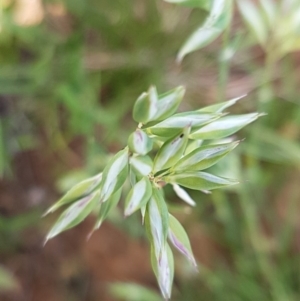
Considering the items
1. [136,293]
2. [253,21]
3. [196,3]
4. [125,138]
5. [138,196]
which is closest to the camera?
[138,196]

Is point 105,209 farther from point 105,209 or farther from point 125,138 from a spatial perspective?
point 125,138

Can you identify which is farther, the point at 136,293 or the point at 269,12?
the point at 136,293

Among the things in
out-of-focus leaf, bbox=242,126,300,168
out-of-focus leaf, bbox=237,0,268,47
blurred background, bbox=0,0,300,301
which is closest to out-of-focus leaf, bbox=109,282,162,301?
blurred background, bbox=0,0,300,301

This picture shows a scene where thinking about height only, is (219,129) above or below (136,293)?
above

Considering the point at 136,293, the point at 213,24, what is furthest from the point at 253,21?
the point at 136,293

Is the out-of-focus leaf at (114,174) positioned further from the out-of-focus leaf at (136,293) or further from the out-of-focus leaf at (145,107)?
the out-of-focus leaf at (136,293)

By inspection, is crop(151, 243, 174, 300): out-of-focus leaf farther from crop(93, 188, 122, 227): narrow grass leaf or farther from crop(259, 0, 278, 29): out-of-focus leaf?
crop(259, 0, 278, 29): out-of-focus leaf
